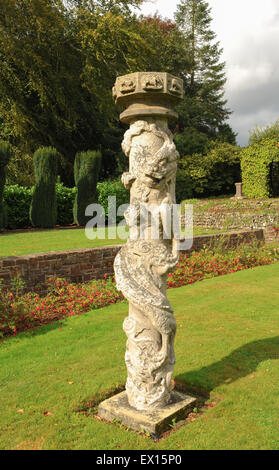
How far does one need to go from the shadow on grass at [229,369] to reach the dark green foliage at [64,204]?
666 inches

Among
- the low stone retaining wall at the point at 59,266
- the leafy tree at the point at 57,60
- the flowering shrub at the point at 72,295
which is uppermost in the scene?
the leafy tree at the point at 57,60

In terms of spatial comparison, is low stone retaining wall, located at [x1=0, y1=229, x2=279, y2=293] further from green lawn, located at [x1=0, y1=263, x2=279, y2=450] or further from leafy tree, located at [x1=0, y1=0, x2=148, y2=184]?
leafy tree, located at [x1=0, y1=0, x2=148, y2=184]

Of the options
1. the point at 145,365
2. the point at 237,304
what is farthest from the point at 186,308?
the point at 145,365

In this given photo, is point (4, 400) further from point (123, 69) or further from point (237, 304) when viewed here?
point (123, 69)

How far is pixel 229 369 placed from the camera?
481 cm

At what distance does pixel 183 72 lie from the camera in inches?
1442

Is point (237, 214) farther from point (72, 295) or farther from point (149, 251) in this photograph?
point (149, 251)

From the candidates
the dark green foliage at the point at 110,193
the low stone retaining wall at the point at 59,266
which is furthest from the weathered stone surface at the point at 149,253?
the dark green foliage at the point at 110,193

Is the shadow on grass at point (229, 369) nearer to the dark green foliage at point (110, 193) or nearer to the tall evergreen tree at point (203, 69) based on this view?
the dark green foliage at point (110, 193)

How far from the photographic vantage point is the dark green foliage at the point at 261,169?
24781mm

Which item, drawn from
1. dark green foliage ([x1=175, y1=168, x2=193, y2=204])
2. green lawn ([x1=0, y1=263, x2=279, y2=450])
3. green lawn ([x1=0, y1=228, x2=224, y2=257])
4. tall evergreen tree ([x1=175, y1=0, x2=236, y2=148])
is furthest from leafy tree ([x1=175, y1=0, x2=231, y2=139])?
green lawn ([x1=0, y1=263, x2=279, y2=450])
